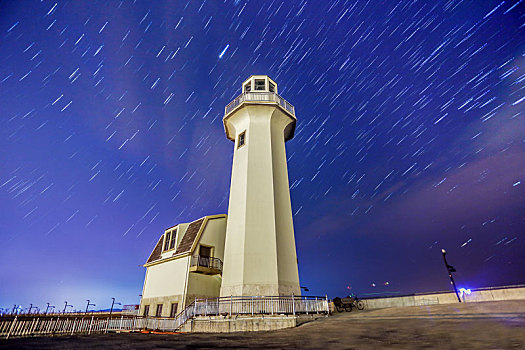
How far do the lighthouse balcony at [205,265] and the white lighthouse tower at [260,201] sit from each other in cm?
364

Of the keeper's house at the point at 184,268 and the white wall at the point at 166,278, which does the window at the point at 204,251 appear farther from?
the white wall at the point at 166,278

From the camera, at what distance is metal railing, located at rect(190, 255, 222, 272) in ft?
64.3

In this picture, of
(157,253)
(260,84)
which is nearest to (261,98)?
(260,84)

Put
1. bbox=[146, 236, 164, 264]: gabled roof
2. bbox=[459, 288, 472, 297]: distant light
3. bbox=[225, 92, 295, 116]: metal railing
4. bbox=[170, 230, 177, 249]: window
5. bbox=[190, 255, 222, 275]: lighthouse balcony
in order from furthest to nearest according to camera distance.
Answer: bbox=[146, 236, 164, 264]: gabled roof → bbox=[170, 230, 177, 249]: window → bbox=[225, 92, 295, 116]: metal railing → bbox=[190, 255, 222, 275]: lighthouse balcony → bbox=[459, 288, 472, 297]: distant light

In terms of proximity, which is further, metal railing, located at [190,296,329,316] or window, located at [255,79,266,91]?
window, located at [255,79,266,91]

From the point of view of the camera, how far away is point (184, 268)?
1998 centimetres

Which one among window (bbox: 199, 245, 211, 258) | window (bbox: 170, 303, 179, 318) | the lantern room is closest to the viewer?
window (bbox: 170, 303, 179, 318)

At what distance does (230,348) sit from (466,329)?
20.4 feet

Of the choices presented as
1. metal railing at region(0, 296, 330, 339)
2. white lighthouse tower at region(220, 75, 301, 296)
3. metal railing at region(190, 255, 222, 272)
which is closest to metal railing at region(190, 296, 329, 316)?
metal railing at region(0, 296, 330, 339)

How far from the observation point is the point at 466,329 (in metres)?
7.02

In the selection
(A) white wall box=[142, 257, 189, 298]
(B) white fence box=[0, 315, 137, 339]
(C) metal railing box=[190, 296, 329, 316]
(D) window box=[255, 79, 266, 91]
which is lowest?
(B) white fence box=[0, 315, 137, 339]

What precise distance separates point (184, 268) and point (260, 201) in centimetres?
843

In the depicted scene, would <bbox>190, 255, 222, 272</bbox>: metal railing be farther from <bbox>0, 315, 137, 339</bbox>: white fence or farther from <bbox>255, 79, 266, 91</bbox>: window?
<bbox>255, 79, 266, 91</bbox>: window

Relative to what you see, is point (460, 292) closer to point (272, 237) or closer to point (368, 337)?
point (272, 237)
